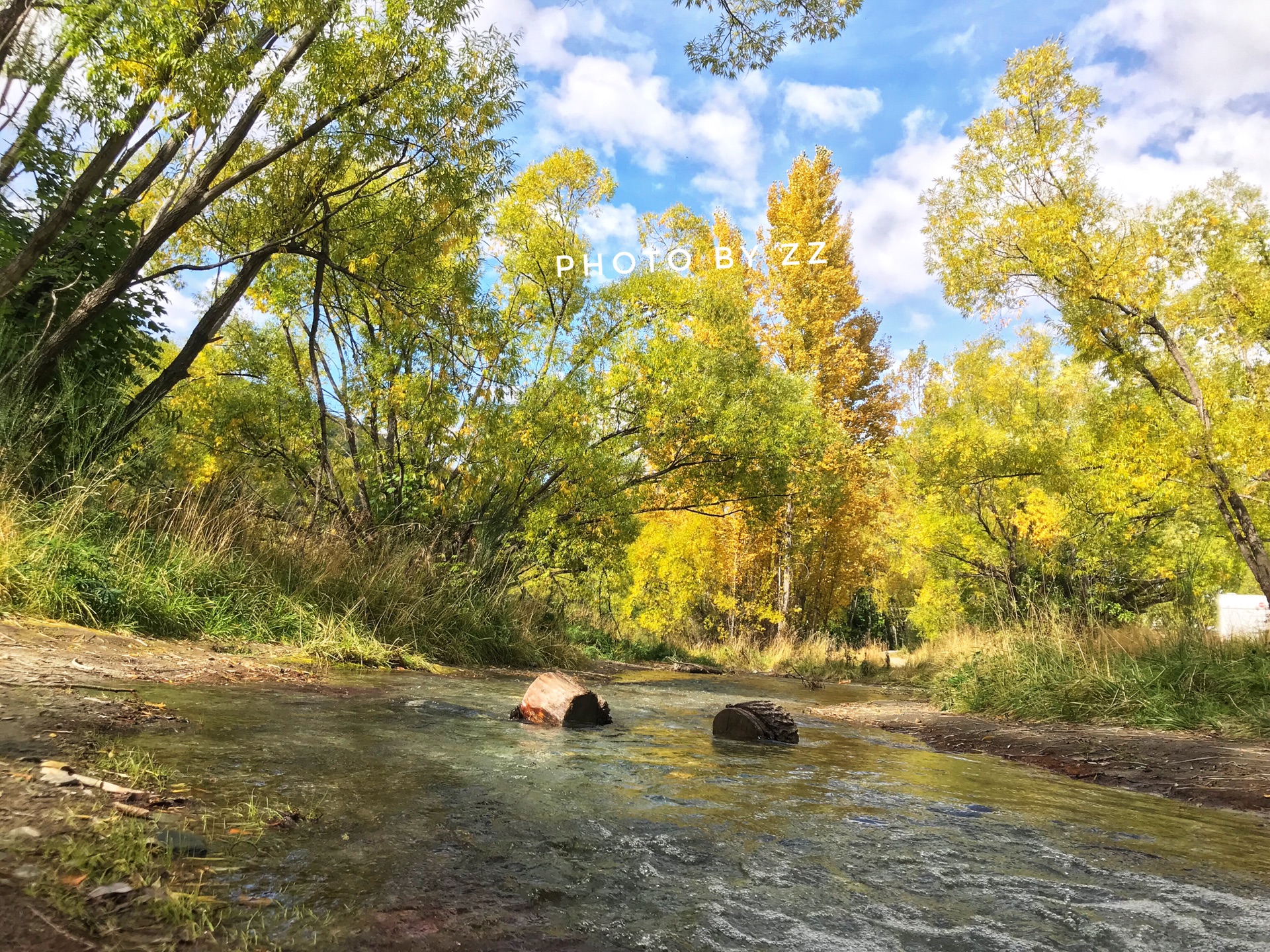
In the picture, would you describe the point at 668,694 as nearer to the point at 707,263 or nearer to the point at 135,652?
the point at 135,652

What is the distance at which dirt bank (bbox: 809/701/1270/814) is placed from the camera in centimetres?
407

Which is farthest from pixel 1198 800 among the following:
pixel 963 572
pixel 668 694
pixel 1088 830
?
pixel 963 572

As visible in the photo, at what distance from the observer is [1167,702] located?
6105 millimetres

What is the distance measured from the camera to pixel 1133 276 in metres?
9.88

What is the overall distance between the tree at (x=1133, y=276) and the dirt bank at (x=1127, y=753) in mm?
5127

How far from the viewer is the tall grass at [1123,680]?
5.88 metres

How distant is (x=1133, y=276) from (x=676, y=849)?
35.8ft

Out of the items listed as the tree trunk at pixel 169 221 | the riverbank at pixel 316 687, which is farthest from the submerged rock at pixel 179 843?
the tree trunk at pixel 169 221

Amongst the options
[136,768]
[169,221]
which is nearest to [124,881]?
[136,768]

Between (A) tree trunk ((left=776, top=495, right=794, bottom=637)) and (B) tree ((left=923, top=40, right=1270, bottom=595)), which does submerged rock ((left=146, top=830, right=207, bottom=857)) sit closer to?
(B) tree ((left=923, top=40, right=1270, bottom=595))

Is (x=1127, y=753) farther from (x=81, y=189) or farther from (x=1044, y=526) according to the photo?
(x=1044, y=526)

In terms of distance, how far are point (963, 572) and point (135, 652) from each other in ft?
52.2

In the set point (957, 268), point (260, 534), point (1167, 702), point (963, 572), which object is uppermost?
point (957, 268)

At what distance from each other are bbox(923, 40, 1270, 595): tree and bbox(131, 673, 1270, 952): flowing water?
785 centimetres
